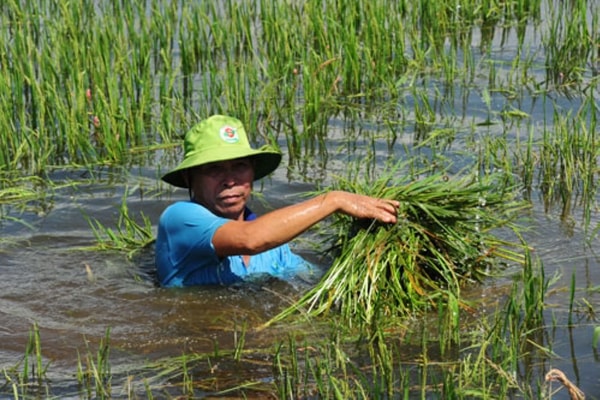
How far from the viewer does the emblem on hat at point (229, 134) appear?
16.5 feet

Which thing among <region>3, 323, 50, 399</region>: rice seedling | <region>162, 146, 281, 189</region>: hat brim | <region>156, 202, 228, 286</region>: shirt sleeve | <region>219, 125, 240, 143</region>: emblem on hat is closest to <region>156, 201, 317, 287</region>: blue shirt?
<region>156, 202, 228, 286</region>: shirt sleeve

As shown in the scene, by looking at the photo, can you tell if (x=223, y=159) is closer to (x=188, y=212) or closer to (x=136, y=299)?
(x=188, y=212)

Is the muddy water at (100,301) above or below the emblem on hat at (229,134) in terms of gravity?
below

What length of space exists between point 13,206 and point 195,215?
194 cm

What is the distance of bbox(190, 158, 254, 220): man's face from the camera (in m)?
5.05

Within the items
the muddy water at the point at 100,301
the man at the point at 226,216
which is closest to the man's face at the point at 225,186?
the man at the point at 226,216

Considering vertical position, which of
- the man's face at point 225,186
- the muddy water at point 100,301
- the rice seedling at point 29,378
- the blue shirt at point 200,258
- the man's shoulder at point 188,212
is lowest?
the muddy water at point 100,301

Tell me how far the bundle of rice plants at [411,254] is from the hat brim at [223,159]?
35 cm

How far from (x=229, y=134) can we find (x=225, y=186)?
21cm

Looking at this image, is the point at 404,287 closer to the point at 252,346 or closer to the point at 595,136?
the point at 252,346

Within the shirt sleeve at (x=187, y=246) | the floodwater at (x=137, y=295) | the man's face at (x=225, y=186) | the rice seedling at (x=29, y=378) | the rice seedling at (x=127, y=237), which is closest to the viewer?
the rice seedling at (x=29, y=378)

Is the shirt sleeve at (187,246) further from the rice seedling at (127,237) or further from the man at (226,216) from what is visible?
the rice seedling at (127,237)

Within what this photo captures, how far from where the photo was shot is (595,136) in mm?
6594

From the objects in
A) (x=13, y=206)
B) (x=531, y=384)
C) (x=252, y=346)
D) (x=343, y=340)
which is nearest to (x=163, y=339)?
(x=252, y=346)
